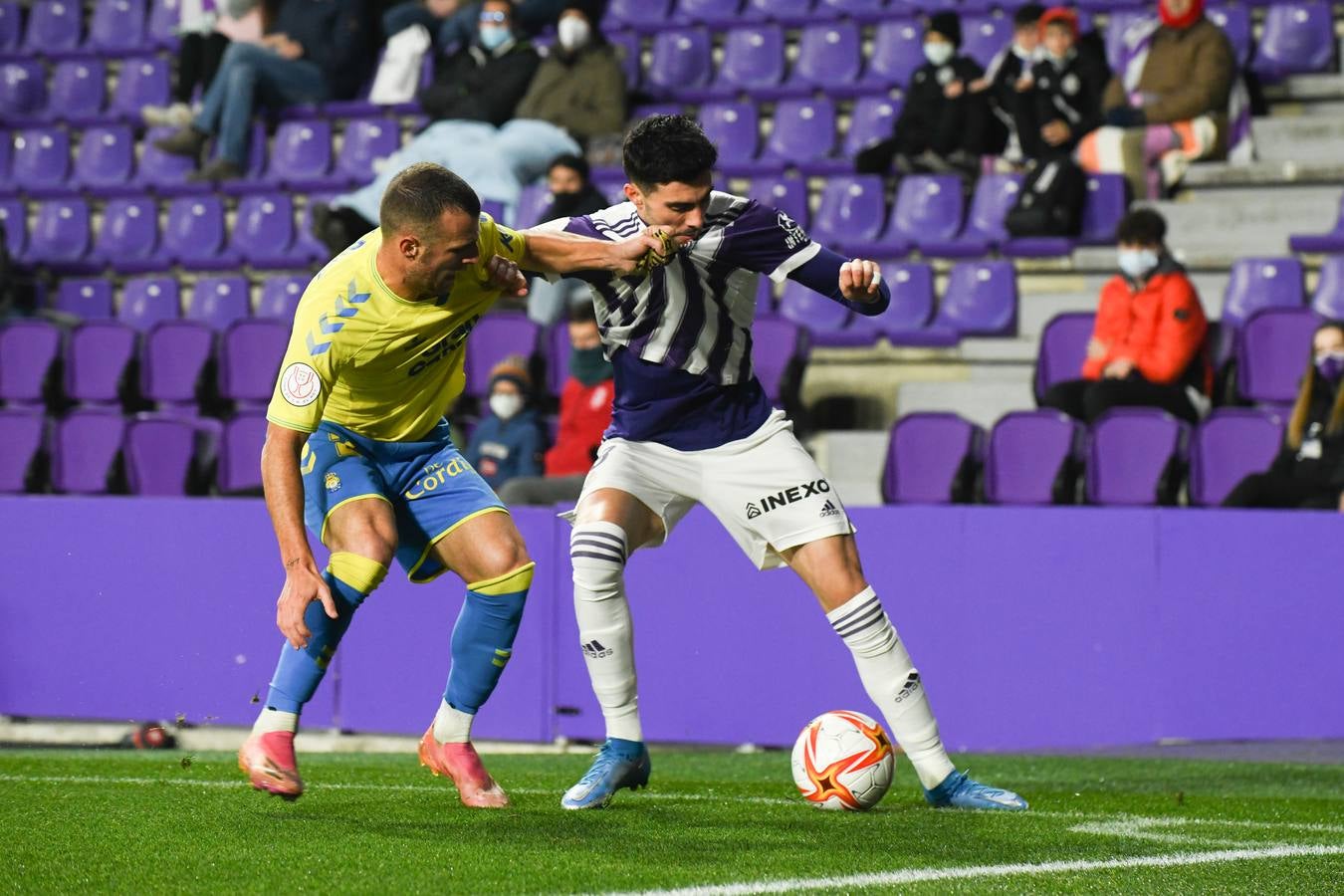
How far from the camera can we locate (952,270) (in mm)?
12430

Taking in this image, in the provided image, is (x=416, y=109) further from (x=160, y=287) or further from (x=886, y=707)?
(x=886, y=707)

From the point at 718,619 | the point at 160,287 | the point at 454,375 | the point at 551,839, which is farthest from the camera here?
the point at 160,287

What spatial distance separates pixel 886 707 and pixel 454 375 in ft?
5.35

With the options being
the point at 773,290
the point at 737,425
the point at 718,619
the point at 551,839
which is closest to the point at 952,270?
the point at 773,290

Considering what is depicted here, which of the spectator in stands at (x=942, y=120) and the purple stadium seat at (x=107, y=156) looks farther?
the purple stadium seat at (x=107, y=156)

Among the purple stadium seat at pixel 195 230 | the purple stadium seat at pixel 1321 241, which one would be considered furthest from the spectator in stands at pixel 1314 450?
the purple stadium seat at pixel 195 230

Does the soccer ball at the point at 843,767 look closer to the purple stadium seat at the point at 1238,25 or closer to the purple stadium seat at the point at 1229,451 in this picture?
the purple stadium seat at the point at 1229,451

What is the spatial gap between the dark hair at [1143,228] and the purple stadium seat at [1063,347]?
1.87ft

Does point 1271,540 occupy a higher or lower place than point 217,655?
higher

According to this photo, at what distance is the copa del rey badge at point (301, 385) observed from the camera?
4.96 metres

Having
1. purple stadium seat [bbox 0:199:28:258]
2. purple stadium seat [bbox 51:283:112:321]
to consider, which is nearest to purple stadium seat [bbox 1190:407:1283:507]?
purple stadium seat [bbox 51:283:112:321]

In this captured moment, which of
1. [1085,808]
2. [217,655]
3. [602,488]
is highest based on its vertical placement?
[602,488]

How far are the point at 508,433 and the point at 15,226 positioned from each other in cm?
720

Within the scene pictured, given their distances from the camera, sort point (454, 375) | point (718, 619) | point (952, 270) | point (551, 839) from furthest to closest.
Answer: point (952, 270) → point (718, 619) → point (454, 375) → point (551, 839)
